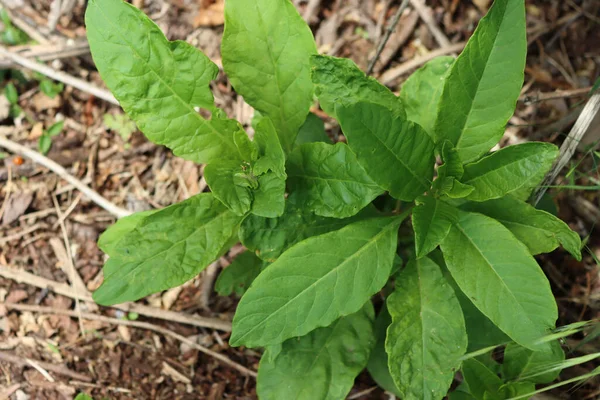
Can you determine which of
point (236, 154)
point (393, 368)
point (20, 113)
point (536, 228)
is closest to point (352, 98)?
point (236, 154)

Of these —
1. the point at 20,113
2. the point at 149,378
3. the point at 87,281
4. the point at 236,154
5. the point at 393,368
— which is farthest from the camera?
the point at 20,113

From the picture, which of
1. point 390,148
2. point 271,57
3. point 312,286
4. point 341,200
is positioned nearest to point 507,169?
point 390,148

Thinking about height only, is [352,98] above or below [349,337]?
above

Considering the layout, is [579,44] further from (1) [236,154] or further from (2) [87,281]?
(2) [87,281]

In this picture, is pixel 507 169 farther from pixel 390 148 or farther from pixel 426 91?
pixel 426 91

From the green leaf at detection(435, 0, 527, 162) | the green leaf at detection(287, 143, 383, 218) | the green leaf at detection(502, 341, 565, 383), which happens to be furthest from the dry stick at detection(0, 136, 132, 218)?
the green leaf at detection(502, 341, 565, 383)

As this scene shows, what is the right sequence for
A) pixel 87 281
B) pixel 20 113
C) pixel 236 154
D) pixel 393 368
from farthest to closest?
pixel 20 113, pixel 87 281, pixel 236 154, pixel 393 368
